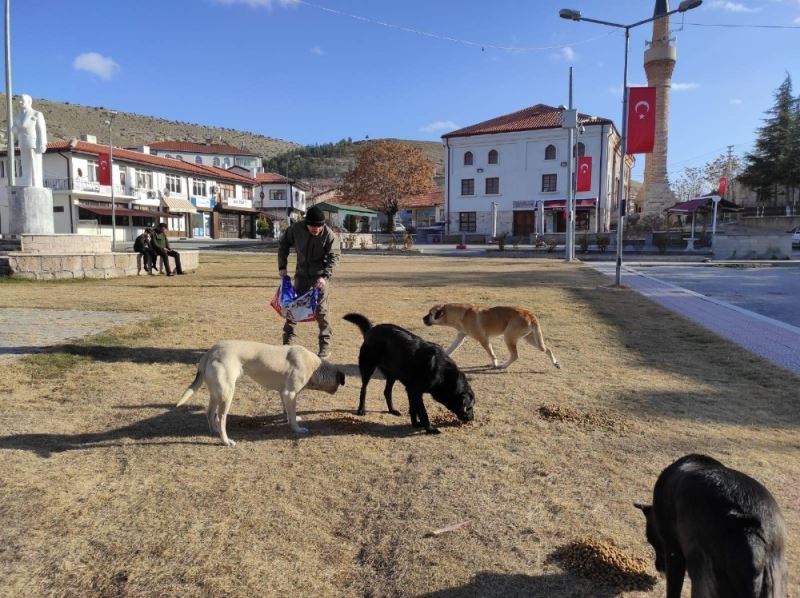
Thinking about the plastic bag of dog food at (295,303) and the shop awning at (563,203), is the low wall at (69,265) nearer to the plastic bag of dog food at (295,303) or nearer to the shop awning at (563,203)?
the plastic bag of dog food at (295,303)

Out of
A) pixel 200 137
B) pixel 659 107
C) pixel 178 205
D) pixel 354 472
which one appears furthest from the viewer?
pixel 200 137

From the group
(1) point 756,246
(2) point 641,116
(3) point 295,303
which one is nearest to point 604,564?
(3) point 295,303

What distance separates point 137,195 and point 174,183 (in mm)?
5468

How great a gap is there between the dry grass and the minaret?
46.2 m

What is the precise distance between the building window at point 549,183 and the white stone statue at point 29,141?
1684 inches

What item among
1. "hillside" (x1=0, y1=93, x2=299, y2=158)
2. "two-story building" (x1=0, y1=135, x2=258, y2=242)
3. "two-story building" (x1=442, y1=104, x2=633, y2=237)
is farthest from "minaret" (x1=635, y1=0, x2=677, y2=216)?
"hillside" (x1=0, y1=93, x2=299, y2=158)

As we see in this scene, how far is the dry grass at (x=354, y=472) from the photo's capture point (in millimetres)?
2465

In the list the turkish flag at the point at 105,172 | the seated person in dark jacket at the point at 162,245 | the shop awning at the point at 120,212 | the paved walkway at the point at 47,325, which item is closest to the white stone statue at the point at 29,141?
the seated person in dark jacket at the point at 162,245

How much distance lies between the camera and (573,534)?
277 centimetres

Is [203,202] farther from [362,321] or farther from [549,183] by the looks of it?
[362,321]

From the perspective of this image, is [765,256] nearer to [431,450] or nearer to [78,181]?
[431,450]

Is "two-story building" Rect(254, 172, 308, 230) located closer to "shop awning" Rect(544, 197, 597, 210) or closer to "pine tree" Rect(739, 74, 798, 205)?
"shop awning" Rect(544, 197, 597, 210)

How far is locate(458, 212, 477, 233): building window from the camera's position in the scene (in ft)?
181

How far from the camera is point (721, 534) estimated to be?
1.68 metres
